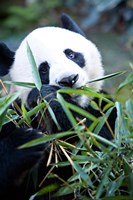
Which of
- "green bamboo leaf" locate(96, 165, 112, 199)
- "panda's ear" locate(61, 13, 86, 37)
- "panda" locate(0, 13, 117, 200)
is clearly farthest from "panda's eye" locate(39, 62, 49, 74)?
"green bamboo leaf" locate(96, 165, 112, 199)

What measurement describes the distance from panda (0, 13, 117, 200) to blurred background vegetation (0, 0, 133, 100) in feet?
10.2

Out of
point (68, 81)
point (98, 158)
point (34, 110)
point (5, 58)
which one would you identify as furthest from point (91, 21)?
point (98, 158)

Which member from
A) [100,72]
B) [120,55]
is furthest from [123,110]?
[120,55]

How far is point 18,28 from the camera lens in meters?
9.61

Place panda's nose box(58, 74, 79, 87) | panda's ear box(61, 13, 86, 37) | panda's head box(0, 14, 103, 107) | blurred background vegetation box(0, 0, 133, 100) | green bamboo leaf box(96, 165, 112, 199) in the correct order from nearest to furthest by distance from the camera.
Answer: green bamboo leaf box(96, 165, 112, 199), panda's nose box(58, 74, 79, 87), panda's head box(0, 14, 103, 107), panda's ear box(61, 13, 86, 37), blurred background vegetation box(0, 0, 133, 100)

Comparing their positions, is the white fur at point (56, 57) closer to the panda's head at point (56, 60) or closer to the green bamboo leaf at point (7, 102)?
the panda's head at point (56, 60)

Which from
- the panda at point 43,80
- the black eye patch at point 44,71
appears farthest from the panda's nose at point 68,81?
the black eye patch at point 44,71

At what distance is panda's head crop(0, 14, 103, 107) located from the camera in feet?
11.1

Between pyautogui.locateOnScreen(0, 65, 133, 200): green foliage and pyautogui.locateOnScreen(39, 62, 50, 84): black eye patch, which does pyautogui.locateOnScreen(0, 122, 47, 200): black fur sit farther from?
pyautogui.locateOnScreen(39, 62, 50, 84): black eye patch

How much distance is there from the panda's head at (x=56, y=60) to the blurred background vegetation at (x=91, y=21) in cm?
309

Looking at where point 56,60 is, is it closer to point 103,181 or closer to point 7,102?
point 7,102

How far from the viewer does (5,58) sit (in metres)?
3.78

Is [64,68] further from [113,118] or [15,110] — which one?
[113,118]

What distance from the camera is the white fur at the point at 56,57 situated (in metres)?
3.42
